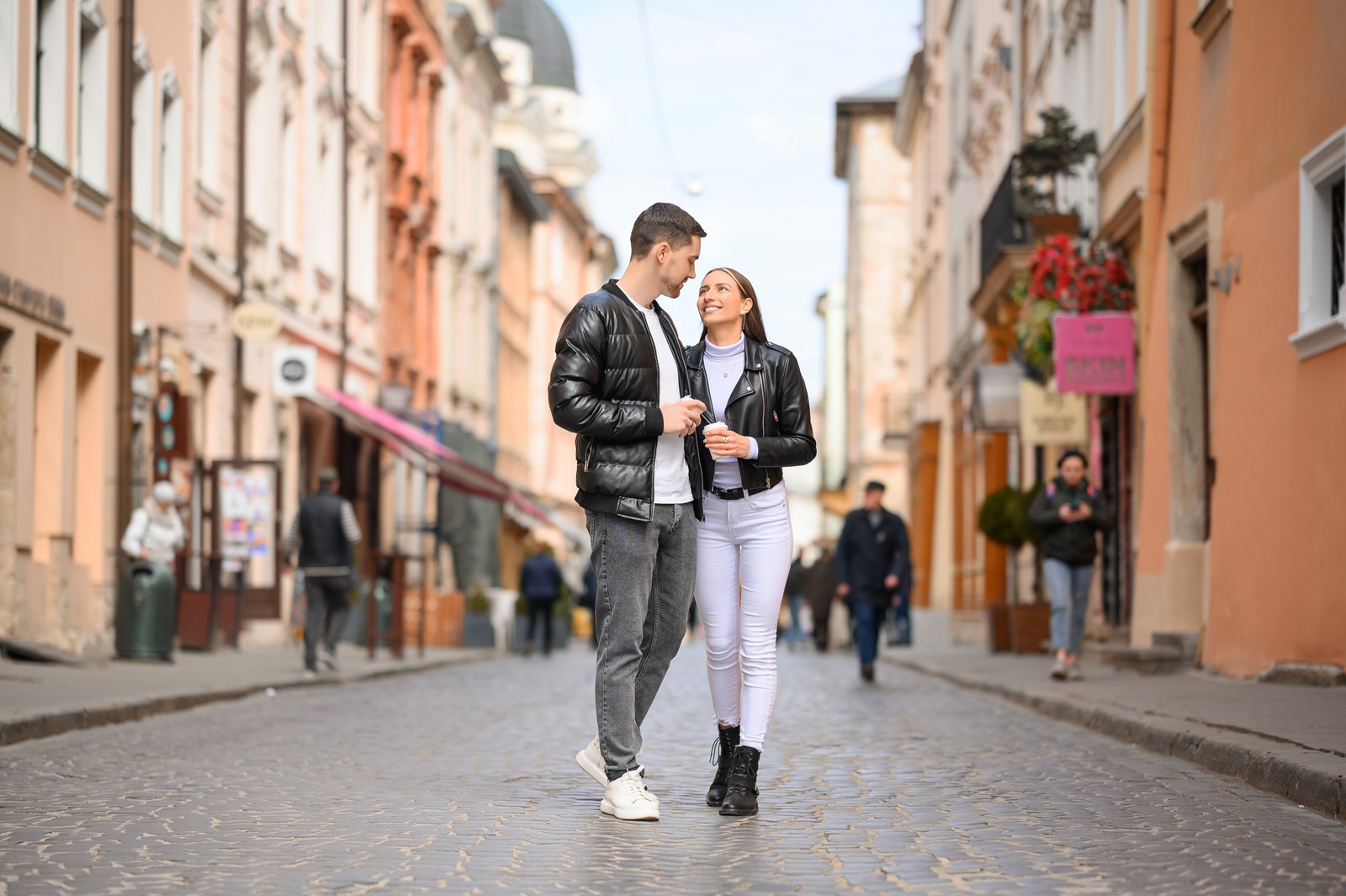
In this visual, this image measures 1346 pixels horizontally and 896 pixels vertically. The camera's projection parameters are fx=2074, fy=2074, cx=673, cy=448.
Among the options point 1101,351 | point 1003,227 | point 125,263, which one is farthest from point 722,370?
point 1003,227

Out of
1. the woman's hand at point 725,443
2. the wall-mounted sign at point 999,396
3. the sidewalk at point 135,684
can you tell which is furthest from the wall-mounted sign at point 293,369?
the woman's hand at point 725,443

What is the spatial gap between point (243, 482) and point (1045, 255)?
8.51m

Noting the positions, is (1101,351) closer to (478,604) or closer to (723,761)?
(723,761)

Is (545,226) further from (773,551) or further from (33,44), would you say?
(773,551)

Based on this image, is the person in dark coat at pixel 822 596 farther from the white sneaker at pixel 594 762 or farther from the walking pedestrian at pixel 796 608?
the white sneaker at pixel 594 762

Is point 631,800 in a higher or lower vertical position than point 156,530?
lower

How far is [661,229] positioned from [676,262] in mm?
124

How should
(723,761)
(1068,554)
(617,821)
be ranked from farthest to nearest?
1. (1068,554)
2. (723,761)
3. (617,821)

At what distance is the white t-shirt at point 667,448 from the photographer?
23.1ft

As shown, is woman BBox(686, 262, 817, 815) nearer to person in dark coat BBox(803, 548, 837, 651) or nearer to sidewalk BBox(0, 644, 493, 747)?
sidewalk BBox(0, 644, 493, 747)

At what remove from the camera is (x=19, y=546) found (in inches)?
708

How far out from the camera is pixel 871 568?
18.6m

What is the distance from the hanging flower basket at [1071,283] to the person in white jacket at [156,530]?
27.6 ft

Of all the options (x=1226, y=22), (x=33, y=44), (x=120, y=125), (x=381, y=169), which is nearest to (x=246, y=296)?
(x=120, y=125)
